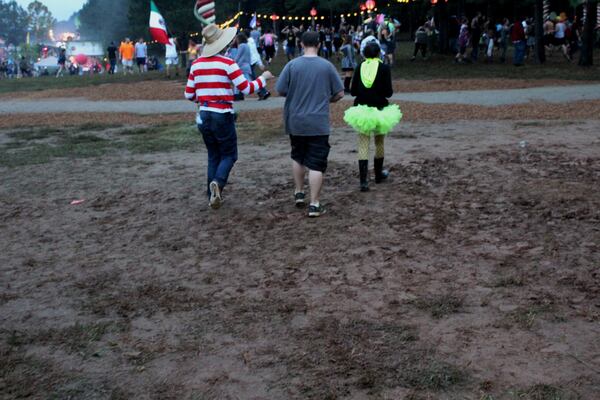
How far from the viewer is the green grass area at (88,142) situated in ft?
Answer: 36.9

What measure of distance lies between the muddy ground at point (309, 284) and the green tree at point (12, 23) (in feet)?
565

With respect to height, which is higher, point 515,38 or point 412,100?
point 515,38

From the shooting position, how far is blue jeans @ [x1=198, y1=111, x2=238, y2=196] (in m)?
7.30

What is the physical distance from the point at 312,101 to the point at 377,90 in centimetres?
112

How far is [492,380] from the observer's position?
11.9 feet

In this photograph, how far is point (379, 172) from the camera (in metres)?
8.26

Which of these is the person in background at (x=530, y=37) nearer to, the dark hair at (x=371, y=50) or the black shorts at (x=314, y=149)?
the dark hair at (x=371, y=50)

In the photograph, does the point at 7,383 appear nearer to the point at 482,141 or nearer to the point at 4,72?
the point at 482,141

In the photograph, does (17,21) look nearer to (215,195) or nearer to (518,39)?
(518,39)

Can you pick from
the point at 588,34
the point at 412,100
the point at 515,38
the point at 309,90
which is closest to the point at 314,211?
the point at 309,90

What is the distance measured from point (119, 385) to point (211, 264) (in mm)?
2054

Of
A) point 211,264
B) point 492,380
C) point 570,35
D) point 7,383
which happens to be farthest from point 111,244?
point 570,35

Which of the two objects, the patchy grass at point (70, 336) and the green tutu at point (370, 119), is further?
the green tutu at point (370, 119)

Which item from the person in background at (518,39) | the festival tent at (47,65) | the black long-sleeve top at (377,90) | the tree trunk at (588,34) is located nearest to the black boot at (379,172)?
the black long-sleeve top at (377,90)
